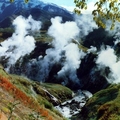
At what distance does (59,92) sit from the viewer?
184 meters

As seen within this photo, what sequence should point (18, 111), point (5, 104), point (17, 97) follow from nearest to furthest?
point (5, 104) < point (18, 111) < point (17, 97)

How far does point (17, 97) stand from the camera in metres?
34.5

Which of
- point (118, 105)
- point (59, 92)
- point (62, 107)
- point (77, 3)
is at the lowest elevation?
point (77, 3)

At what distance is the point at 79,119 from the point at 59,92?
97.5 metres

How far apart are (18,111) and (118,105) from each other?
100ft

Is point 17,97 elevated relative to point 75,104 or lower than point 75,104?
lower

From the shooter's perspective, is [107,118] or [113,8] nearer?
[113,8]

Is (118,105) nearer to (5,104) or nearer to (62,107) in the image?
(5,104)

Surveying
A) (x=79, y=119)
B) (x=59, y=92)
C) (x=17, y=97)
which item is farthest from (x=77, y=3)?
(x=59, y=92)

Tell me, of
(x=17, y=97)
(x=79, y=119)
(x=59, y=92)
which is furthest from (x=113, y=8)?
(x=59, y=92)

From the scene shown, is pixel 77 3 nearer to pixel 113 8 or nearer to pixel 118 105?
pixel 113 8

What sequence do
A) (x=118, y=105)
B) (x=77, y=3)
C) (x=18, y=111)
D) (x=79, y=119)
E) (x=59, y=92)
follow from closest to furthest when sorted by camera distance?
(x=77, y=3) < (x=18, y=111) < (x=118, y=105) < (x=79, y=119) < (x=59, y=92)

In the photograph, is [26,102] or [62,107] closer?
[26,102]

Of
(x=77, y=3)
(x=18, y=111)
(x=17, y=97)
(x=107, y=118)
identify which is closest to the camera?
(x=77, y=3)
